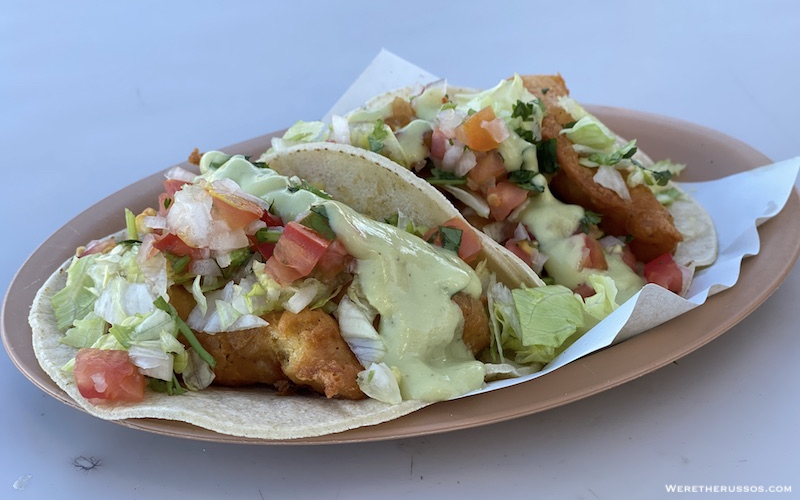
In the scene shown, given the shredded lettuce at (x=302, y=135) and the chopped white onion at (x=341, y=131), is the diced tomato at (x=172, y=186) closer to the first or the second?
the shredded lettuce at (x=302, y=135)

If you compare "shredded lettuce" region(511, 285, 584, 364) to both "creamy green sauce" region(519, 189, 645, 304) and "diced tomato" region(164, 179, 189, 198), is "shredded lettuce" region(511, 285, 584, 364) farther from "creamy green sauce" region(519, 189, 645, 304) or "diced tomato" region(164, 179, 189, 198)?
"diced tomato" region(164, 179, 189, 198)

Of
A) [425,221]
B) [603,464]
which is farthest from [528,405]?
[425,221]

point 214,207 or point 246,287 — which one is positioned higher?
point 214,207

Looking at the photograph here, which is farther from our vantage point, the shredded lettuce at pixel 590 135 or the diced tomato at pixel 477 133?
the shredded lettuce at pixel 590 135

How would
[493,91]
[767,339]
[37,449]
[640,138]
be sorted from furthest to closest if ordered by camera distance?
[640,138]
[493,91]
[767,339]
[37,449]

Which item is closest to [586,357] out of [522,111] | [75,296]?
[522,111]

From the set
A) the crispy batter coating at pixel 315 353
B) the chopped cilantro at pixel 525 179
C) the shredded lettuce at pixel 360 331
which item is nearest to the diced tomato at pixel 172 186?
the crispy batter coating at pixel 315 353

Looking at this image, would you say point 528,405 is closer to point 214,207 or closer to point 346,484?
point 346,484
